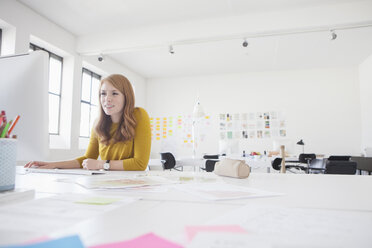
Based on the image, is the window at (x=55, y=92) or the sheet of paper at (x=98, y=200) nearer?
the sheet of paper at (x=98, y=200)

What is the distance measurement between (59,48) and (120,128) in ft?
12.4

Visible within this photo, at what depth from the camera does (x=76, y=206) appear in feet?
1.83

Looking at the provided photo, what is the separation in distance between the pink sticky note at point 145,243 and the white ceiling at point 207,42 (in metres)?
4.16

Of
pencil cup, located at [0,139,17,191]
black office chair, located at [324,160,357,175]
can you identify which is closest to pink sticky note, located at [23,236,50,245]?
pencil cup, located at [0,139,17,191]

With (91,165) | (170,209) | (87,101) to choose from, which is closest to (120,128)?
(91,165)

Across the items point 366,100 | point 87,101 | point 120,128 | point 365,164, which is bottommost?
point 365,164

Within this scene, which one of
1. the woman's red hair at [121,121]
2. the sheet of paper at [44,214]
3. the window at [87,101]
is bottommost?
the sheet of paper at [44,214]

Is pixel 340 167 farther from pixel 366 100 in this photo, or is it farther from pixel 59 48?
pixel 59 48

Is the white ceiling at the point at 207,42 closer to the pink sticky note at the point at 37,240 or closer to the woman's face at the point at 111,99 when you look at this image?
the woman's face at the point at 111,99

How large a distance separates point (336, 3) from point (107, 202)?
187 inches

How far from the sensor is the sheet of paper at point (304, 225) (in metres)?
0.37

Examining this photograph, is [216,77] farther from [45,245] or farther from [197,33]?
[45,245]

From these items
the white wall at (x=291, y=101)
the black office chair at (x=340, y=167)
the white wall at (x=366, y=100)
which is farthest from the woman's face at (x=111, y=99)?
the white wall at (x=366, y=100)

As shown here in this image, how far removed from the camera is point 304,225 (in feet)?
1.45
